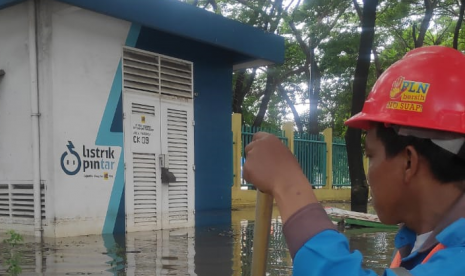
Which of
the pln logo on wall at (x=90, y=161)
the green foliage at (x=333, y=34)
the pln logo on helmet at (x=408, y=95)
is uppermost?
the green foliage at (x=333, y=34)

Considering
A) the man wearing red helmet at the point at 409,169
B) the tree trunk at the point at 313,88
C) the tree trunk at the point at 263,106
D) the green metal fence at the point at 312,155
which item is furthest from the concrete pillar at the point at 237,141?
the man wearing red helmet at the point at 409,169

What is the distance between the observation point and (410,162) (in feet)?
3.92

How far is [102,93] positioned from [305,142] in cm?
847

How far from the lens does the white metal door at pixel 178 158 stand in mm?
8352

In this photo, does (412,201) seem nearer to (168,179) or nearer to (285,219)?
(285,219)

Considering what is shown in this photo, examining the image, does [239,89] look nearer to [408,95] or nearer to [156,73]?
[156,73]

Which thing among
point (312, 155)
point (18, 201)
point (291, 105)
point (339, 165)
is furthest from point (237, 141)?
point (291, 105)

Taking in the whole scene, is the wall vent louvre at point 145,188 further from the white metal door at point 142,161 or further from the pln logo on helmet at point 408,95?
the pln logo on helmet at point 408,95

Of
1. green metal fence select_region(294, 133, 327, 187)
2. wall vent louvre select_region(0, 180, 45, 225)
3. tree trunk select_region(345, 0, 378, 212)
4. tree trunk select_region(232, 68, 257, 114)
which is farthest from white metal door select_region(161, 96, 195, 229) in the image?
tree trunk select_region(232, 68, 257, 114)

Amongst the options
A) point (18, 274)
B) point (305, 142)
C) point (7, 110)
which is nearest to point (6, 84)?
point (7, 110)

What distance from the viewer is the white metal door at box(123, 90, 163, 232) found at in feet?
25.5

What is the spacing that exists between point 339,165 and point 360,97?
593 centimetres

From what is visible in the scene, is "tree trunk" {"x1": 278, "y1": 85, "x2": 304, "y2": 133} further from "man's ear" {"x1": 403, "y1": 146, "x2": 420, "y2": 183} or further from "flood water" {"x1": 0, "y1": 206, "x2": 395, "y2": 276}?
"man's ear" {"x1": 403, "y1": 146, "x2": 420, "y2": 183}

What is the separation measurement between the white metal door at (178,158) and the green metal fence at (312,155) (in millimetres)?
6261
